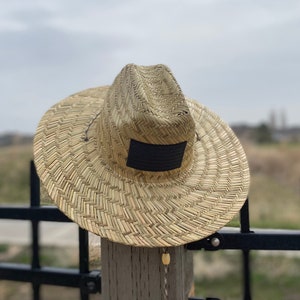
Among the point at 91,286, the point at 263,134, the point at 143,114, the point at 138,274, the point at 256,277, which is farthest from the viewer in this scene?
the point at 263,134

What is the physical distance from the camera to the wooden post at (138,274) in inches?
45.7

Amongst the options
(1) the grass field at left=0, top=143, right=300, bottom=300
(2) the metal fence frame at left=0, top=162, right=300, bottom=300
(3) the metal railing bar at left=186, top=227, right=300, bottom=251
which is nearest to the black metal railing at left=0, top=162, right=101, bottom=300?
(2) the metal fence frame at left=0, top=162, right=300, bottom=300

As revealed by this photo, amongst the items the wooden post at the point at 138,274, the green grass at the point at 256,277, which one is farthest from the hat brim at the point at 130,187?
the green grass at the point at 256,277

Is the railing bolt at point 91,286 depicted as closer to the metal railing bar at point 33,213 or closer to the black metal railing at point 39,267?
the black metal railing at point 39,267

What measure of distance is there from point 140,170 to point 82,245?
0.54 meters

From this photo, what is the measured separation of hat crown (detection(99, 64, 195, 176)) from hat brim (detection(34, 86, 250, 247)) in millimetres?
67

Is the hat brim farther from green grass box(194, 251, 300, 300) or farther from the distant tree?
the distant tree

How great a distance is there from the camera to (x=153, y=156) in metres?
1.12

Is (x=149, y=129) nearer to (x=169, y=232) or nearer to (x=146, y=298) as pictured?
(x=169, y=232)

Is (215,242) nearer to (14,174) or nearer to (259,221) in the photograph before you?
(259,221)

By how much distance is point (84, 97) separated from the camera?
145 centimetres

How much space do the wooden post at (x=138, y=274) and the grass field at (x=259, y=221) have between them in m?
0.47

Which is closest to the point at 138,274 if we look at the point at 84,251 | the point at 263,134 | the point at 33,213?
the point at 84,251

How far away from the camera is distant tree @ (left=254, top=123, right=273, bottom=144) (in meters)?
17.5
